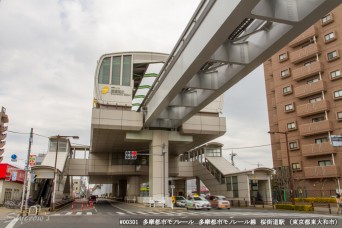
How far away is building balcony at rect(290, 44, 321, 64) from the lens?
42944mm

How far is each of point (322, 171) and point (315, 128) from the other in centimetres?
610

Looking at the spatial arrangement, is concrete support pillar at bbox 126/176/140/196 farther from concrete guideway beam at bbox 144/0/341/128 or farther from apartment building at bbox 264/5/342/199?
concrete guideway beam at bbox 144/0/341/128

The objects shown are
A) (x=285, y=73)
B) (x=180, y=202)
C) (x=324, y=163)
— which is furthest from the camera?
(x=285, y=73)

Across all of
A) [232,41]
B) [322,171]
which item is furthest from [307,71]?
[232,41]

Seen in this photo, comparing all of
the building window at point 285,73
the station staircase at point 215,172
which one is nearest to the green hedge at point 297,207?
the station staircase at point 215,172

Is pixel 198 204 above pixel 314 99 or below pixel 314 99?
below

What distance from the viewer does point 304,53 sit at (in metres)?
44.3

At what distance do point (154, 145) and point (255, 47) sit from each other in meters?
21.1

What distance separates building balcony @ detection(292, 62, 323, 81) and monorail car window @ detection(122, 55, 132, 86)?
85.2 feet

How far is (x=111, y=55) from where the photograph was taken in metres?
35.1

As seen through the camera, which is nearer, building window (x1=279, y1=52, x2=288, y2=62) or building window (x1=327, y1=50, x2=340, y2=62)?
building window (x1=327, y1=50, x2=340, y2=62)

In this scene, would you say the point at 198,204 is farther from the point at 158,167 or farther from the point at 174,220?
the point at 174,220

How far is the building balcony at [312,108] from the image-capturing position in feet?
133

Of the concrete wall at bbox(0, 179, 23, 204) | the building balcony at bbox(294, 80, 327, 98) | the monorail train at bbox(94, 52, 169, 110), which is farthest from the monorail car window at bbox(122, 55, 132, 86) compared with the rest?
the building balcony at bbox(294, 80, 327, 98)
